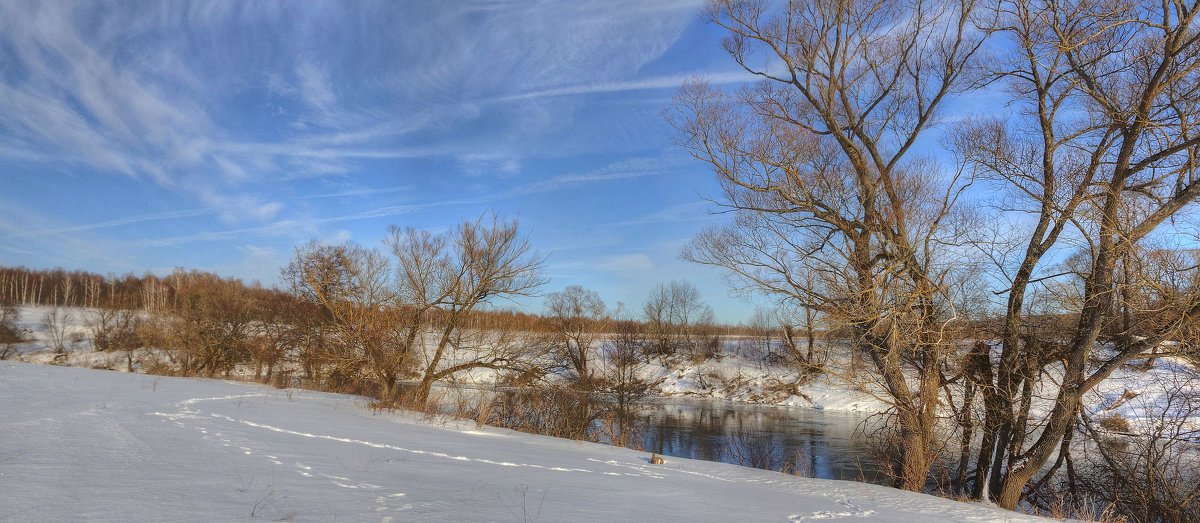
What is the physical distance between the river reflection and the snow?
4.73 meters

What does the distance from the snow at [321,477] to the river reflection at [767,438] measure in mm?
4727

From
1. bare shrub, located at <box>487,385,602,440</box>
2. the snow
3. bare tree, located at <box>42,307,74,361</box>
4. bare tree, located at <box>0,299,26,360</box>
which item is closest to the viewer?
the snow

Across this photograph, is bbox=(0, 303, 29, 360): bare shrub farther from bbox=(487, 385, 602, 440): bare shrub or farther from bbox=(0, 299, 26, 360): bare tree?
bbox=(487, 385, 602, 440): bare shrub

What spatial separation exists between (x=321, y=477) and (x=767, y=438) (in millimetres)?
19139

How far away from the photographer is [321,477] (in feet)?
15.4

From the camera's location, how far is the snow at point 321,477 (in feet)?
11.6

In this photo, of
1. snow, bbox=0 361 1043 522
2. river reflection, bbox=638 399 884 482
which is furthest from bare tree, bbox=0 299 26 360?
snow, bbox=0 361 1043 522

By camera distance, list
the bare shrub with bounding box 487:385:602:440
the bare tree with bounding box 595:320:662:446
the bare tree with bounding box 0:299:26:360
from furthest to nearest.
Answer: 1. the bare tree with bounding box 0:299:26:360
2. the bare tree with bounding box 595:320:662:446
3. the bare shrub with bounding box 487:385:602:440

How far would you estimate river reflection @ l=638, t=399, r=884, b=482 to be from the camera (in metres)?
16.1

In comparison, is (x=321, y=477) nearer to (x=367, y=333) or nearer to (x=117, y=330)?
(x=367, y=333)

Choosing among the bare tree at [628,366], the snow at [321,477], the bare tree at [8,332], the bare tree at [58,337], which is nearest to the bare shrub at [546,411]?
the snow at [321,477]

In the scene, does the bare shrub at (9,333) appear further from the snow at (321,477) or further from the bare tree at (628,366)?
the snow at (321,477)

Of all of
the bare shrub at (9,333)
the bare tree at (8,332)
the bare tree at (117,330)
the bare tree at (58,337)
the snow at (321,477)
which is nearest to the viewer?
the snow at (321,477)

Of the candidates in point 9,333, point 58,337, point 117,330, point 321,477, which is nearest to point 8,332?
point 9,333
